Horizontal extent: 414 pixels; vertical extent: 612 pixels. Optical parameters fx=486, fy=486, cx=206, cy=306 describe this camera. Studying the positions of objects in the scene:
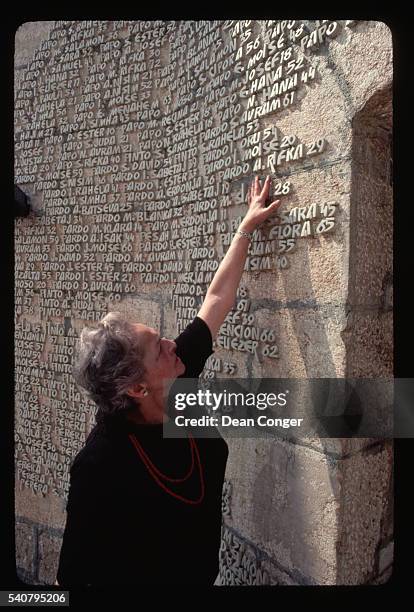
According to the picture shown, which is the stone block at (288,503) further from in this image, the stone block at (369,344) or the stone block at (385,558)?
the stone block at (369,344)

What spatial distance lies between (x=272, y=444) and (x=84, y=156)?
56.6 inches

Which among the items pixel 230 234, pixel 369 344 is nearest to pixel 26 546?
pixel 230 234

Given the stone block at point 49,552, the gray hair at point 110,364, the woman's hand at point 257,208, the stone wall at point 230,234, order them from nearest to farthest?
1. the gray hair at point 110,364
2. the stone wall at point 230,234
3. the woman's hand at point 257,208
4. the stone block at point 49,552

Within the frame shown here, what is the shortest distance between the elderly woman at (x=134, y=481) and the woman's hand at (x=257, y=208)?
1.43 feet

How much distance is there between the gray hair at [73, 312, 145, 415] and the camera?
110cm

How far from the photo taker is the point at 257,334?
1.49 meters

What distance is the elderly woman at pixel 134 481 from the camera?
1105 millimetres

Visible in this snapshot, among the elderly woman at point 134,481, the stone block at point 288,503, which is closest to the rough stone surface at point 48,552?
the stone block at point 288,503

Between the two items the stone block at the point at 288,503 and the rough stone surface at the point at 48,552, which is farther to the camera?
the rough stone surface at the point at 48,552

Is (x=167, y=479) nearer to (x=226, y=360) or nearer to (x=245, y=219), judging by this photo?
(x=226, y=360)

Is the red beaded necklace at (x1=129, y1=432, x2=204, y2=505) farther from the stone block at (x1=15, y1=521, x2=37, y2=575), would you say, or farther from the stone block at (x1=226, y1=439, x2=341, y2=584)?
the stone block at (x1=15, y1=521, x2=37, y2=575)

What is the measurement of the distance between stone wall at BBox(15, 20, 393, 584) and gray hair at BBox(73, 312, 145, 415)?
18.9 inches

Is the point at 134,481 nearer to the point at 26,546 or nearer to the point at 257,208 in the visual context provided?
→ the point at 257,208

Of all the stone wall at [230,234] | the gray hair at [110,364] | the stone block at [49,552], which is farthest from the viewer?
the stone block at [49,552]
